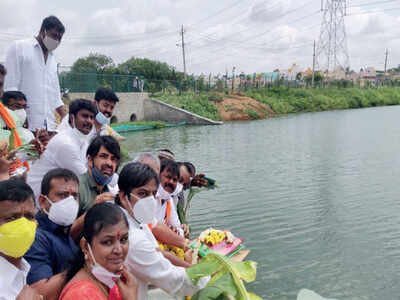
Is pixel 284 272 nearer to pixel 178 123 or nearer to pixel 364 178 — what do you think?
pixel 364 178

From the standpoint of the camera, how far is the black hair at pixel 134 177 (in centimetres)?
252

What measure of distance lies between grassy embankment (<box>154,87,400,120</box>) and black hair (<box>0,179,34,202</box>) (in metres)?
26.1

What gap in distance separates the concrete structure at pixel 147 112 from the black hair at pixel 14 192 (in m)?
23.7

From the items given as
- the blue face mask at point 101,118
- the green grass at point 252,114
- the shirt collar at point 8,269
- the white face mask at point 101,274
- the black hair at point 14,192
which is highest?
the blue face mask at point 101,118

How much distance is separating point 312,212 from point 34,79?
5.36m

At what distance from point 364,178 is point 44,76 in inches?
315

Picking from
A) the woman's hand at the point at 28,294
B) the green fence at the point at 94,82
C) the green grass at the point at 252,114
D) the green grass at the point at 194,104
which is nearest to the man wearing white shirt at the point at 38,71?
the woman's hand at the point at 28,294

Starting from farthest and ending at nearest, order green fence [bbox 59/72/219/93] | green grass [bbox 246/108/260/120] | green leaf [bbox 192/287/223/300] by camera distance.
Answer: green grass [bbox 246/108/260/120] < green fence [bbox 59/72/219/93] < green leaf [bbox 192/287/223/300]

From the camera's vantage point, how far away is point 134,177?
252cm

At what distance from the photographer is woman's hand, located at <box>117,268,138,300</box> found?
1.99 m

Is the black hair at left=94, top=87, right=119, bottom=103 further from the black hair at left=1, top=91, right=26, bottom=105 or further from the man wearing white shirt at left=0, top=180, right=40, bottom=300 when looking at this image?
the man wearing white shirt at left=0, top=180, right=40, bottom=300

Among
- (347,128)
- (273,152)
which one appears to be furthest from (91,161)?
(347,128)

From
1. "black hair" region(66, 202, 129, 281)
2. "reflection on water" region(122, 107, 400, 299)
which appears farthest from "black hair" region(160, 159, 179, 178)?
"reflection on water" region(122, 107, 400, 299)

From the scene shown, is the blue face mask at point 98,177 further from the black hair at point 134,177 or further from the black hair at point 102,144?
the black hair at point 134,177
